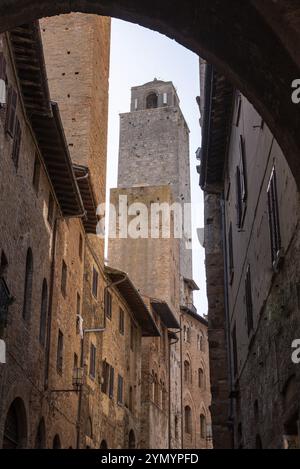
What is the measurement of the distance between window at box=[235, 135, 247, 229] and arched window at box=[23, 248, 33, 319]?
14.7 feet

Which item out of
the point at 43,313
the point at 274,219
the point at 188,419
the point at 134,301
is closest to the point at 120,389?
the point at 134,301

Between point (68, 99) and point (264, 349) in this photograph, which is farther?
point (68, 99)

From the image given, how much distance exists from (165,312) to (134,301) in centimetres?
664

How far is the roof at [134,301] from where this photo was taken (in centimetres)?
2558

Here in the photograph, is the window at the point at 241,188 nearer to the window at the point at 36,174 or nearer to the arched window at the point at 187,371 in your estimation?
the window at the point at 36,174

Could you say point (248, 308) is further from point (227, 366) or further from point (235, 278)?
point (227, 366)

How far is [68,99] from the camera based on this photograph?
25484 mm

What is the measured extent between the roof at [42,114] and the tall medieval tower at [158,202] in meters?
16.0

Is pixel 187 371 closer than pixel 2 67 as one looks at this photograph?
No

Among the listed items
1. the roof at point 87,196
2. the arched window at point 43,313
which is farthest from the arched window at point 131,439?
the arched window at point 43,313

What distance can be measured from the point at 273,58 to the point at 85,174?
1384cm

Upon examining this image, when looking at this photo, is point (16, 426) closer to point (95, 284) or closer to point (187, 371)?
point (95, 284)

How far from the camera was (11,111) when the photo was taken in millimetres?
12875

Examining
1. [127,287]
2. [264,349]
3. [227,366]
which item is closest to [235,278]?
[227,366]
